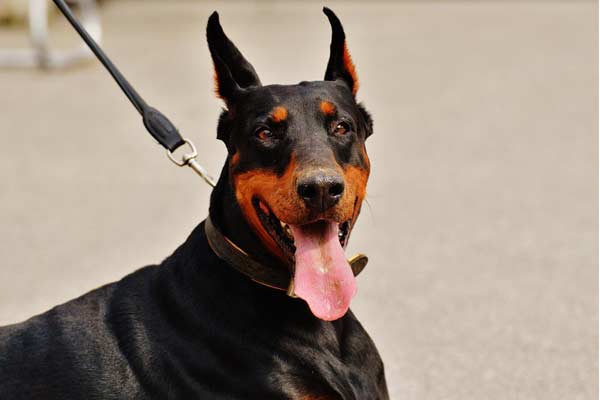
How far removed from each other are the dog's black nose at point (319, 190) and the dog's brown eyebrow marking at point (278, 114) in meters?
0.30

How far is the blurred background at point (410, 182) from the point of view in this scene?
566 cm

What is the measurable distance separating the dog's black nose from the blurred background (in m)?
1.80

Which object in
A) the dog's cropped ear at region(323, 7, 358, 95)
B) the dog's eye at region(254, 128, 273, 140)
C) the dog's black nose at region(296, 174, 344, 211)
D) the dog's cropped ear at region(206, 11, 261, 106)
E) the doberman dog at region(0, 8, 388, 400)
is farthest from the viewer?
the dog's cropped ear at region(323, 7, 358, 95)

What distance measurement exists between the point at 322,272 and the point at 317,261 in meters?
0.04

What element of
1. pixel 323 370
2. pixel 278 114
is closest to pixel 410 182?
pixel 278 114

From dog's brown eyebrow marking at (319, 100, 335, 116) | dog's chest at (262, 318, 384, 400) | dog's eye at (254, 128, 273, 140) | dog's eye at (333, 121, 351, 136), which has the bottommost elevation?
dog's chest at (262, 318, 384, 400)

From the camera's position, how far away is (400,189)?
816cm

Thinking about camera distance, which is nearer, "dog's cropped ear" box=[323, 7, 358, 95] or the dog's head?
the dog's head

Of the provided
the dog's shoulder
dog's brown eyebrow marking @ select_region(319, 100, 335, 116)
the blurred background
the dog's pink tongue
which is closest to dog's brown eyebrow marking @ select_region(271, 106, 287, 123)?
dog's brown eyebrow marking @ select_region(319, 100, 335, 116)

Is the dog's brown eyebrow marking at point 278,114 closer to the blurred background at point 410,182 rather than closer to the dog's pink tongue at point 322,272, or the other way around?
the dog's pink tongue at point 322,272

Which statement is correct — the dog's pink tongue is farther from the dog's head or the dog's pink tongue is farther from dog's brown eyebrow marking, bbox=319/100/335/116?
dog's brown eyebrow marking, bbox=319/100/335/116

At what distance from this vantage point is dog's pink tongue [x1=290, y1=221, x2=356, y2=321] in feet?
→ 11.3

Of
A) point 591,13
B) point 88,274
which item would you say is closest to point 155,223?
point 88,274

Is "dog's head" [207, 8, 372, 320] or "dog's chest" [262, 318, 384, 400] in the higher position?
"dog's head" [207, 8, 372, 320]
